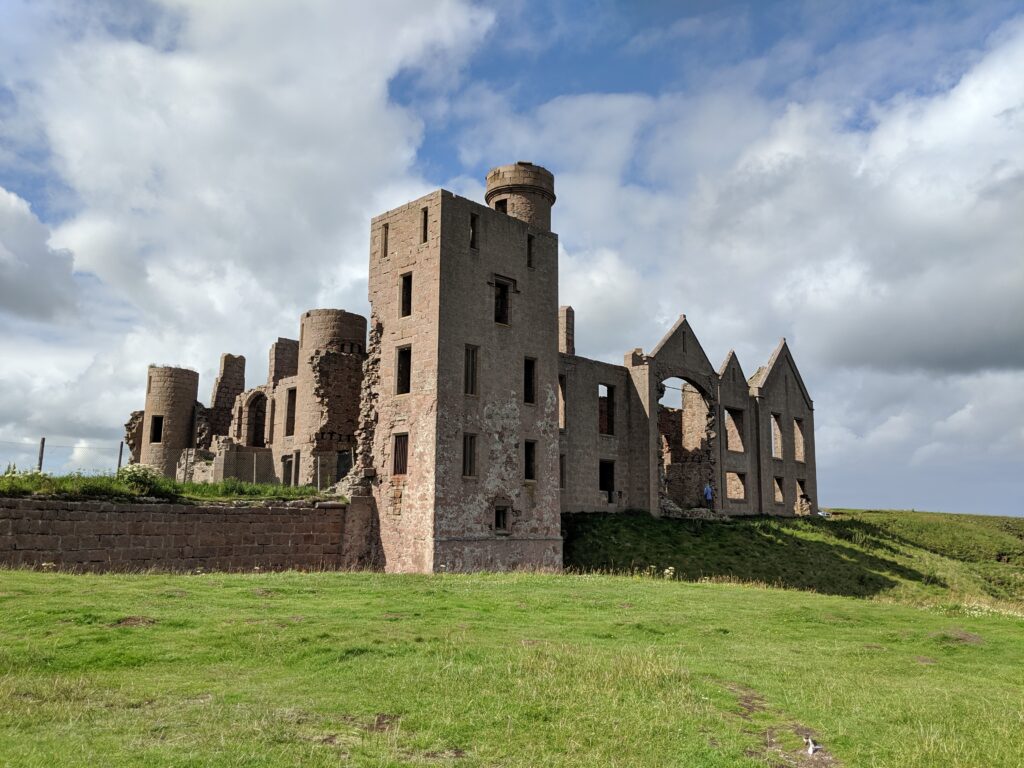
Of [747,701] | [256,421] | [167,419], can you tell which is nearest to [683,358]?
[256,421]

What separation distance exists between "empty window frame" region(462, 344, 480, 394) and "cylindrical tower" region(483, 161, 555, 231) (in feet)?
19.9

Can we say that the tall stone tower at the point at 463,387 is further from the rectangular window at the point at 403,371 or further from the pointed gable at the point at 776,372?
the pointed gable at the point at 776,372

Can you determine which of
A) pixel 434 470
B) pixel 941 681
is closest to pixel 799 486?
pixel 434 470

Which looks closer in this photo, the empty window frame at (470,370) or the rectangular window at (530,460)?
the empty window frame at (470,370)

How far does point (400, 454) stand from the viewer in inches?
949

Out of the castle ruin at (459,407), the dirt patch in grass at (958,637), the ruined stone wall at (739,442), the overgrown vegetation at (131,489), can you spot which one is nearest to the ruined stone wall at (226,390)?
the castle ruin at (459,407)

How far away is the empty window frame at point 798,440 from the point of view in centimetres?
4497

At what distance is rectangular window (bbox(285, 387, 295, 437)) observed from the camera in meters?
33.4

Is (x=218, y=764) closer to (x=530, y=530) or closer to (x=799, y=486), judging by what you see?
(x=530, y=530)

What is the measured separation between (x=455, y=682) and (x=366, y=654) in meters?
1.64

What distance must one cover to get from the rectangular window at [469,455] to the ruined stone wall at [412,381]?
4.05ft

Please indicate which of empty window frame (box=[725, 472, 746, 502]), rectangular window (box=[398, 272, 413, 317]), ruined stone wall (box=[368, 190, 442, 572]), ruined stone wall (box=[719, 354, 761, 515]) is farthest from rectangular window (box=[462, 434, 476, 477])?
empty window frame (box=[725, 472, 746, 502])

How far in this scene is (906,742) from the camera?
26.0ft

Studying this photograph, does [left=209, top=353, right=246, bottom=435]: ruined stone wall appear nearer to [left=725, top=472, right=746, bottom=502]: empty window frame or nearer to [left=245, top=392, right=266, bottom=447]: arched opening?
[left=245, top=392, right=266, bottom=447]: arched opening
